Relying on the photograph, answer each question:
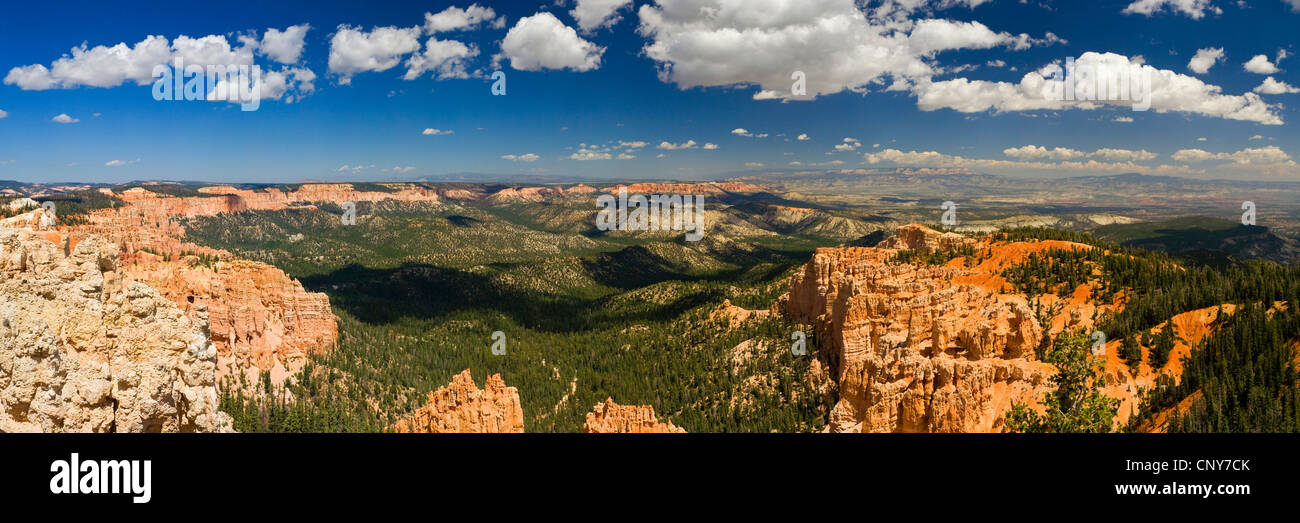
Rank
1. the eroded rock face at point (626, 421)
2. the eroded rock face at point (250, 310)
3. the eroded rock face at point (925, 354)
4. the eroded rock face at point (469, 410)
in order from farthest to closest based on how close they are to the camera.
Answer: the eroded rock face at point (250, 310) → the eroded rock face at point (469, 410) → the eroded rock face at point (925, 354) → the eroded rock face at point (626, 421)

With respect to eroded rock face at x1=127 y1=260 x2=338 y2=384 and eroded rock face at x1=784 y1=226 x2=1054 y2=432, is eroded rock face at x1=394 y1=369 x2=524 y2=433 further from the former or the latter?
eroded rock face at x1=127 y1=260 x2=338 y2=384

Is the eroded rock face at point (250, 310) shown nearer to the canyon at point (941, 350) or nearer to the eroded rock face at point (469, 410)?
the eroded rock face at point (469, 410)

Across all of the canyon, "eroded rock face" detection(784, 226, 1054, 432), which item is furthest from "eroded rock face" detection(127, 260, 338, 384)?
the canyon

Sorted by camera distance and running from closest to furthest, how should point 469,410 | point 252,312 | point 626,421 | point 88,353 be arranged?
point 88,353
point 626,421
point 469,410
point 252,312

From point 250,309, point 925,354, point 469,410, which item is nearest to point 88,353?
point 469,410

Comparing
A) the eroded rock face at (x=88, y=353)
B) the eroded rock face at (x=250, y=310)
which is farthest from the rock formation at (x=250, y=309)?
the eroded rock face at (x=88, y=353)

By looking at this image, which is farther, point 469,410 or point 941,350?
point 941,350

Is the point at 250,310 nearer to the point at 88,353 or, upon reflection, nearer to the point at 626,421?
the point at 88,353
